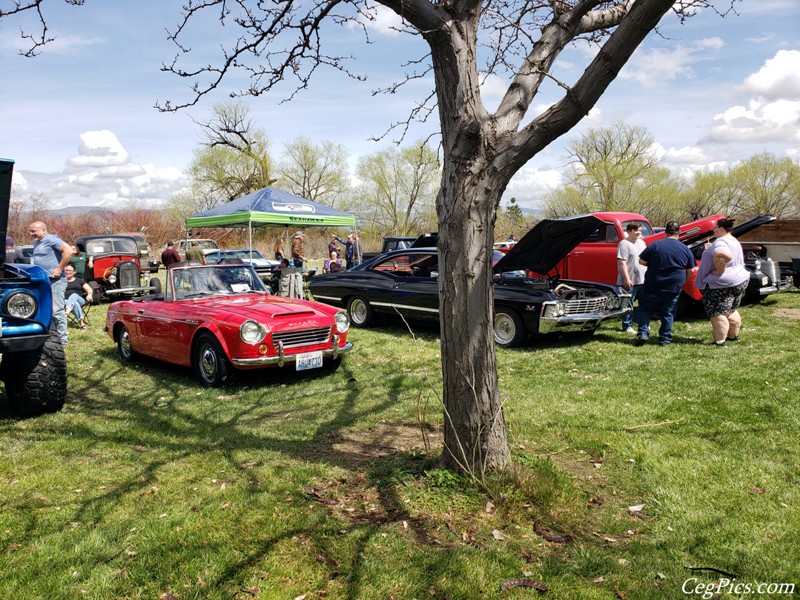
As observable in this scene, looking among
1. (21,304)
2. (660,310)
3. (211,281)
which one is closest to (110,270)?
(211,281)

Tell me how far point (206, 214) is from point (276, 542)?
1402 cm

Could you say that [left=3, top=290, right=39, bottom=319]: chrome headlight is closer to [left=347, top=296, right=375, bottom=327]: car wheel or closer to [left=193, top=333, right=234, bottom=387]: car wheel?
[left=193, top=333, right=234, bottom=387]: car wheel

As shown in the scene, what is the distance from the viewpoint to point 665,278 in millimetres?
8188

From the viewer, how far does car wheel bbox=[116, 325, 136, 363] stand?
8492 millimetres

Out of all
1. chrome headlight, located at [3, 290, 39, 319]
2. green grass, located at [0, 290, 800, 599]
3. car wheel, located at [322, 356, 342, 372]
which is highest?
chrome headlight, located at [3, 290, 39, 319]

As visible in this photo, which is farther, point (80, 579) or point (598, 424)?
point (598, 424)

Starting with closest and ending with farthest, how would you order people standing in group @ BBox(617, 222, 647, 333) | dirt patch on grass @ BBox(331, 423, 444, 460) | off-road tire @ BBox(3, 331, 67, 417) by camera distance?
dirt patch on grass @ BBox(331, 423, 444, 460) < off-road tire @ BBox(3, 331, 67, 417) < people standing in group @ BBox(617, 222, 647, 333)

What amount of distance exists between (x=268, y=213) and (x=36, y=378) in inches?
386

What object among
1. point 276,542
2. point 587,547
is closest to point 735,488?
point 587,547

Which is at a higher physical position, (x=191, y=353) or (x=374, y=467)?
(x=191, y=353)

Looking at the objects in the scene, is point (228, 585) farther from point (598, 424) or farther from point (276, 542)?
point (598, 424)

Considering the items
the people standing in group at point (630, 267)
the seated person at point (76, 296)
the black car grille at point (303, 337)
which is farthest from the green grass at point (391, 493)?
the seated person at point (76, 296)

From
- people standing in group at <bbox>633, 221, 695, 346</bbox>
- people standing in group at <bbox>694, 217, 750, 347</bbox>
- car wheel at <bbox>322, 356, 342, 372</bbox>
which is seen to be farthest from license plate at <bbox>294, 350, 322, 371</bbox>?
people standing in group at <bbox>694, 217, 750, 347</bbox>

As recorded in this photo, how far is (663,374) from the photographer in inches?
265
